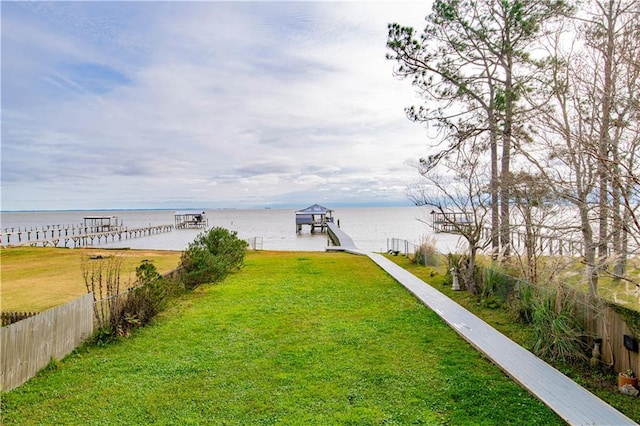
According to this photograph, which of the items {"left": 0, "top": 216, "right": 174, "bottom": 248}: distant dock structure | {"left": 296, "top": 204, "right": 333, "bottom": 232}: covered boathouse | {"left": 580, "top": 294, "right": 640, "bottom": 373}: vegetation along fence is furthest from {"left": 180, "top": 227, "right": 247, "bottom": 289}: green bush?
{"left": 296, "top": 204, "right": 333, "bottom": 232}: covered boathouse

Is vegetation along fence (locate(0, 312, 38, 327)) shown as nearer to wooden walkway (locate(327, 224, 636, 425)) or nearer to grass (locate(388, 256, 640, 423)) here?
wooden walkway (locate(327, 224, 636, 425))

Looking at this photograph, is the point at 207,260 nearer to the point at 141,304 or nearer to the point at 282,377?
the point at 141,304

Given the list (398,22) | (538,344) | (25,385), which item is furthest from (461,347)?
(398,22)

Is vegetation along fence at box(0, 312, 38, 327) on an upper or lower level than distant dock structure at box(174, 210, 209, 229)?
lower

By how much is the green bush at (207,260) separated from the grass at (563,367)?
694 centimetres

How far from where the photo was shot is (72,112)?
A: 2066cm

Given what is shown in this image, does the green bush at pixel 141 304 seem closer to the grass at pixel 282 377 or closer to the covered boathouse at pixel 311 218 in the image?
the grass at pixel 282 377

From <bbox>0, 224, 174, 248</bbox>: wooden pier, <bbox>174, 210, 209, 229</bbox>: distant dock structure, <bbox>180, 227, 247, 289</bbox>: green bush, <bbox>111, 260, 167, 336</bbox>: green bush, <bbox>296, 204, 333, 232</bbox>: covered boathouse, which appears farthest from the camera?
<bbox>174, 210, 209, 229</bbox>: distant dock structure

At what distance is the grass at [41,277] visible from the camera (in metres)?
10.7

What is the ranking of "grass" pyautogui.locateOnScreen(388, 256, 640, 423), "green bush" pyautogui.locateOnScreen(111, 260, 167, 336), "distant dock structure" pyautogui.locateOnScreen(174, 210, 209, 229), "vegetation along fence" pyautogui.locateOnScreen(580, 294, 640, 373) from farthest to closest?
"distant dock structure" pyautogui.locateOnScreen(174, 210, 209, 229), "green bush" pyautogui.locateOnScreen(111, 260, 167, 336), "vegetation along fence" pyautogui.locateOnScreen(580, 294, 640, 373), "grass" pyautogui.locateOnScreen(388, 256, 640, 423)

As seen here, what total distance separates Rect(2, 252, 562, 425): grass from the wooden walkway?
17cm

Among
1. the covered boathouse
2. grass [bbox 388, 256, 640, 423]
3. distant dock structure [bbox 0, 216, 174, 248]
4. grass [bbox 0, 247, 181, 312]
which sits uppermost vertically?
the covered boathouse

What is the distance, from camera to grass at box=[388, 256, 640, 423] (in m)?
4.54

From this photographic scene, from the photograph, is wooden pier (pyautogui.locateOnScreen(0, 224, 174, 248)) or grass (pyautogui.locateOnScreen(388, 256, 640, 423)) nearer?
grass (pyautogui.locateOnScreen(388, 256, 640, 423))
